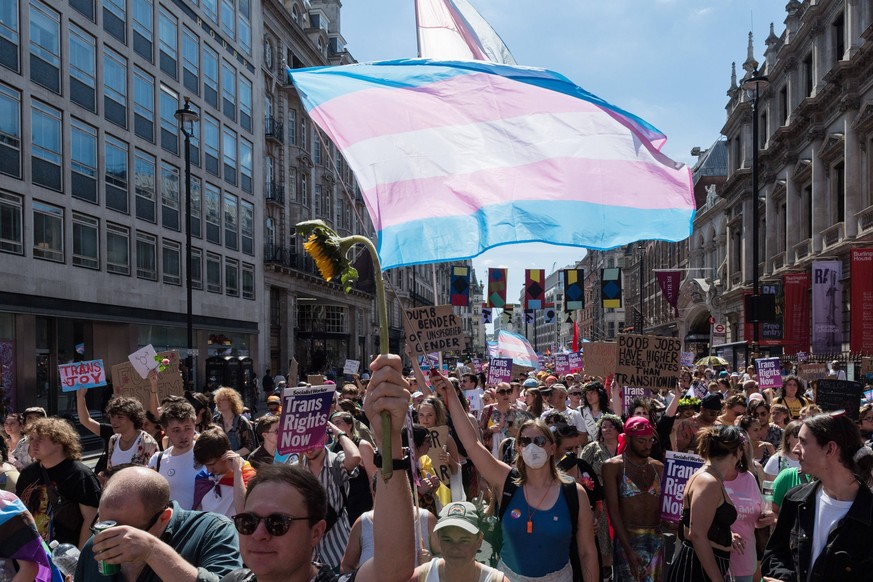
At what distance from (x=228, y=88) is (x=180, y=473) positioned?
34574 millimetres

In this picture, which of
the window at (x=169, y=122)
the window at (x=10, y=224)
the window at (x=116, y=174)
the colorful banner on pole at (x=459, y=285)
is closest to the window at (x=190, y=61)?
the window at (x=169, y=122)

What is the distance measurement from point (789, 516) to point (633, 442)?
1537 mm

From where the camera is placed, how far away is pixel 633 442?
5465 mm

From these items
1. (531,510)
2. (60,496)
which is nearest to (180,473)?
(60,496)

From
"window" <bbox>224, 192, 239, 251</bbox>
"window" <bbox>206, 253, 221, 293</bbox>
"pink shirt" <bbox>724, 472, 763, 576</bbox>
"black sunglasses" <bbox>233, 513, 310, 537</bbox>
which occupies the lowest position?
"pink shirt" <bbox>724, 472, 763, 576</bbox>

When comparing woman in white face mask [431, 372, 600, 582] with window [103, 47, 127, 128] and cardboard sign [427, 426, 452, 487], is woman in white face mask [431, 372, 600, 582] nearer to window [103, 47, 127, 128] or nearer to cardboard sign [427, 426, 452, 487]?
cardboard sign [427, 426, 452, 487]

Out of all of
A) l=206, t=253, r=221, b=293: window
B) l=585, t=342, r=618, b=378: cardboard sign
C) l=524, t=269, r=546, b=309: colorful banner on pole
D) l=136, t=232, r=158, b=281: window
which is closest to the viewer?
l=585, t=342, r=618, b=378: cardboard sign

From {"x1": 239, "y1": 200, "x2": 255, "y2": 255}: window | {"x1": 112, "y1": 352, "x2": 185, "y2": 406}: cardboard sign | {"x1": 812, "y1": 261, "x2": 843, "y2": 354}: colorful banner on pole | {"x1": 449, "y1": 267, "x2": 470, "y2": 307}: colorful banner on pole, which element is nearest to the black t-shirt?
{"x1": 112, "y1": 352, "x2": 185, "y2": 406}: cardboard sign

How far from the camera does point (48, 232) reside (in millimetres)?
23734

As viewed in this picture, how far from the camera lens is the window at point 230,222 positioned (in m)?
37.3

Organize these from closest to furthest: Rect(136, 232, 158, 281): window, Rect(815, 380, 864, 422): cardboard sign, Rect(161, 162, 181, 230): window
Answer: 1. Rect(815, 380, 864, 422): cardboard sign
2. Rect(136, 232, 158, 281): window
3. Rect(161, 162, 181, 230): window

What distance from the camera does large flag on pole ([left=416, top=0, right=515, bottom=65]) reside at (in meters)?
5.63

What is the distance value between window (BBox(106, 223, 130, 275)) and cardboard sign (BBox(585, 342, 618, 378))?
1887 cm

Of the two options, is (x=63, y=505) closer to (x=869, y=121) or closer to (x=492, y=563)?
(x=492, y=563)
